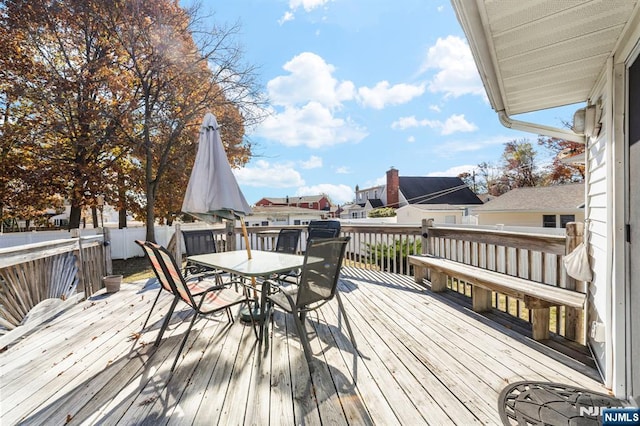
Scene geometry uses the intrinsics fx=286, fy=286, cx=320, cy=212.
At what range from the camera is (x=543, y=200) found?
14.0m

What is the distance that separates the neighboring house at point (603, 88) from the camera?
1665 millimetres

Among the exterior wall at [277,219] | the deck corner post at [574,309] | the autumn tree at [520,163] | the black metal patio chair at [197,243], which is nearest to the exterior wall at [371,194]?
the exterior wall at [277,219]

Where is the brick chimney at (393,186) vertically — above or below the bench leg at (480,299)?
above

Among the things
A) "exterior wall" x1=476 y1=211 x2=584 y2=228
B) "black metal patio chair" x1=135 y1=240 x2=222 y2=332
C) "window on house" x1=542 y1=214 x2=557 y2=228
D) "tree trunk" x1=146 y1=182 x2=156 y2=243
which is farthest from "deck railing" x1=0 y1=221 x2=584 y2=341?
"exterior wall" x1=476 y1=211 x2=584 y2=228

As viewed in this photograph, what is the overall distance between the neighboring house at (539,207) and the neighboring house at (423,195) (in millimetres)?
4499

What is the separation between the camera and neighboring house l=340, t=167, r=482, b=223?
21344 millimetres

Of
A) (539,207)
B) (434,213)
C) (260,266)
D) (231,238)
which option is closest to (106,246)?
(231,238)

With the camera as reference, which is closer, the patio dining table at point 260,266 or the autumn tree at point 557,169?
the patio dining table at point 260,266

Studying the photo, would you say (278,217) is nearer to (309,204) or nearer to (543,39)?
(309,204)

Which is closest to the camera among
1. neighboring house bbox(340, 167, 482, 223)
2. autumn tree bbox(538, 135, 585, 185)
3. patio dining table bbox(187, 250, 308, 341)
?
patio dining table bbox(187, 250, 308, 341)

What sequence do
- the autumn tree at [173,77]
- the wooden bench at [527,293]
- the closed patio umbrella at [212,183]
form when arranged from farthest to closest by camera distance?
the autumn tree at [173,77] < the closed patio umbrella at [212,183] < the wooden bench at [527,293]

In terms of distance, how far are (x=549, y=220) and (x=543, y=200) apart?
1004 mm

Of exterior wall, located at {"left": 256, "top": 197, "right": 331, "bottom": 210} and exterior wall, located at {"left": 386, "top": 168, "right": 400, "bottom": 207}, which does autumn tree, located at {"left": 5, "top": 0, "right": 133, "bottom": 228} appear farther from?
exterior wall, located at {"left": 256, "top": 197, "right": 331, "bottom": 210}

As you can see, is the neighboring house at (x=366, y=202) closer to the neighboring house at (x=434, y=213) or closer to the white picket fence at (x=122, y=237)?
the neighboring house at (x=434, y=213)
